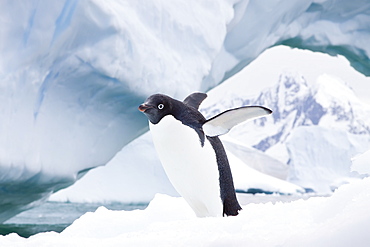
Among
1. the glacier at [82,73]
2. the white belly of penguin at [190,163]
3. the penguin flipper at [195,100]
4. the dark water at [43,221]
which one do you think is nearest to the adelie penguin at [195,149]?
the white belly of penguin at [190,163]

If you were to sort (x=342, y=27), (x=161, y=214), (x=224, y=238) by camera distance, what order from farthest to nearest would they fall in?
(x=342, y=27) < (x=161, y=214) < (x=224, y=238)

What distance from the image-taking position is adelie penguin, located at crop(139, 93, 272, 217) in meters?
1.26

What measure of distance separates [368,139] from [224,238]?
1292 centimetres

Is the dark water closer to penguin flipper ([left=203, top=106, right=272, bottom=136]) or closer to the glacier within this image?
the glacier

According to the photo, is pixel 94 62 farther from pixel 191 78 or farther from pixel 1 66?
pixel 191 78

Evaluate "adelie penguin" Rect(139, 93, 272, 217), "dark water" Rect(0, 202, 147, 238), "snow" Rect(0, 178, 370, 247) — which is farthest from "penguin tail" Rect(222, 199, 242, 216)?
"dark water" Rect(0, 202, 147, 238)

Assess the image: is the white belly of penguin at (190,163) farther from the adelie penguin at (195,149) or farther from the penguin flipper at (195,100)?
the penguin flipper at (195,100)

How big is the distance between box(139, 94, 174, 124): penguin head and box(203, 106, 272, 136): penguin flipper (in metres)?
0.11

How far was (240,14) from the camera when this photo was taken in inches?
171

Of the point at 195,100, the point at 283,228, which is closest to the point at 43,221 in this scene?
the point at 195,100

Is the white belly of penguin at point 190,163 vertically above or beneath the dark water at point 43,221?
beneath

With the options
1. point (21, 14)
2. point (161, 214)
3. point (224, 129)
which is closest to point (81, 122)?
point (21, 14)

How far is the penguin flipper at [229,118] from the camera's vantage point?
3.92 feet

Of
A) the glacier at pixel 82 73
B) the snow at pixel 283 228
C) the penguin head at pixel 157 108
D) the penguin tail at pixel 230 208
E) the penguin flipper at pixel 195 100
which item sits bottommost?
the snow at pixel 283 228
